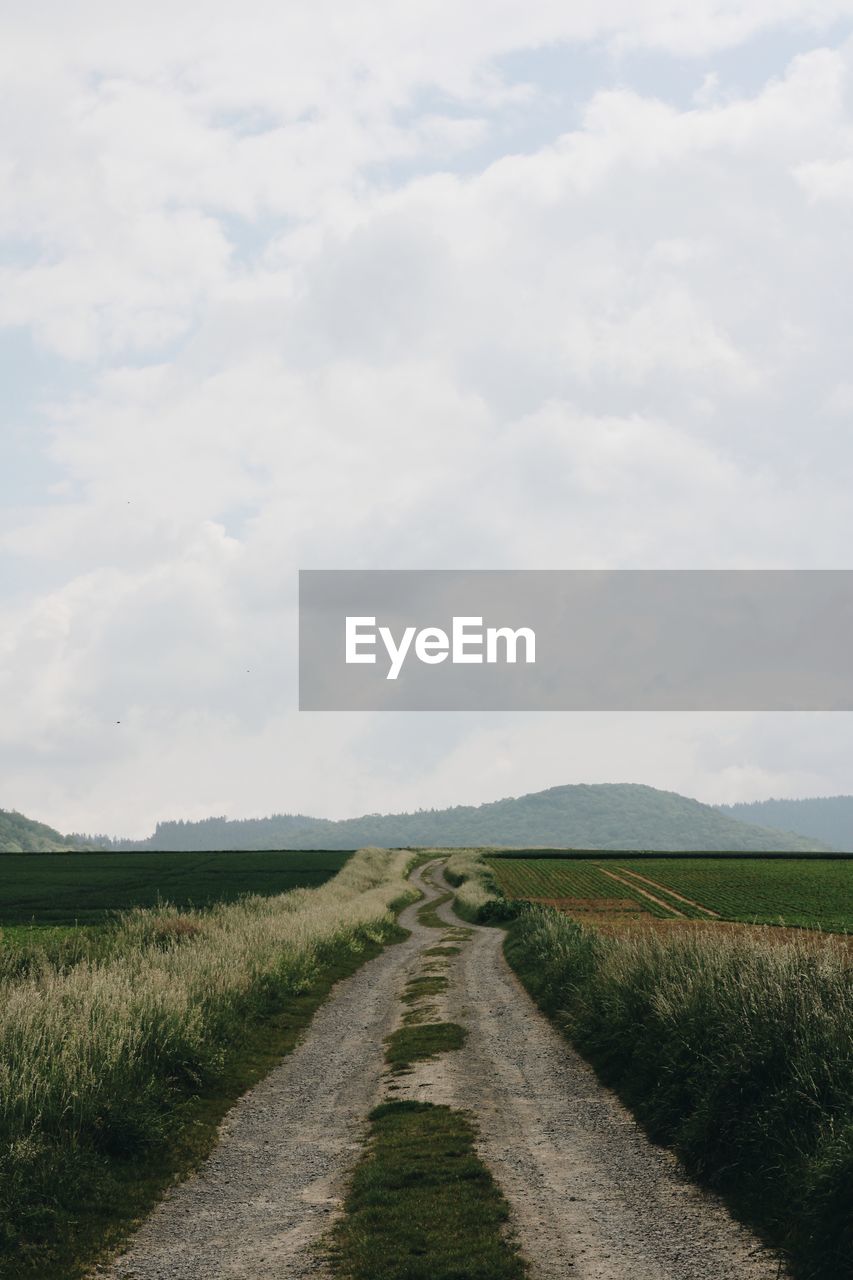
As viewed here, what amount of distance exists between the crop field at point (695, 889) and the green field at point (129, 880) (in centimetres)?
2255

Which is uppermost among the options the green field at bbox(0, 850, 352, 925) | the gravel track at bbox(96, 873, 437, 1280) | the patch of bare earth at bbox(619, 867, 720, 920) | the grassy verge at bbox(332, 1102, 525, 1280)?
the grassy verge at bbox(332, 1102, 525, 1280)

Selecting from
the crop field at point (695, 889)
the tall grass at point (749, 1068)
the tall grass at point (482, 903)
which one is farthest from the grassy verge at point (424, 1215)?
the crop field at point (695, 889)

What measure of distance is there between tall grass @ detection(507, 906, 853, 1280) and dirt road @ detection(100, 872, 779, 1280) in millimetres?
460

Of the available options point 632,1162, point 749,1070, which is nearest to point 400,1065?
point 632,1162

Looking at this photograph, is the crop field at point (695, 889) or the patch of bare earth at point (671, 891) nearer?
the crop field at point (695, 889)

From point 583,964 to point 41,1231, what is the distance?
16.3 meters

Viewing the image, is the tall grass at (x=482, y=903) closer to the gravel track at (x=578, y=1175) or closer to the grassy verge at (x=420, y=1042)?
the grassy verge at (x=420, y=1042)

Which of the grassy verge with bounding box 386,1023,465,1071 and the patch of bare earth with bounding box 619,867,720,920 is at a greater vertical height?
the grassy verge with bounding box 386,1023,465,1071

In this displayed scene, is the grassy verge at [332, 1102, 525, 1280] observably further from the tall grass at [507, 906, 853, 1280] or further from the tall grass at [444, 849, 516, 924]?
the tall grass at [444, 849, 516, 924]

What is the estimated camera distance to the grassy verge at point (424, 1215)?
28.5 feet

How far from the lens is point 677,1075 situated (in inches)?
540

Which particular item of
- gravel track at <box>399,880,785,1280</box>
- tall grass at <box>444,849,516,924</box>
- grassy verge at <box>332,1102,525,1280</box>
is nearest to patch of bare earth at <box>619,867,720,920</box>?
tall grass at <box>444,849,516,924</box>

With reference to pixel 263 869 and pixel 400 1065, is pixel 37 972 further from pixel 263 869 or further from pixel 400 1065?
pixel 263 869

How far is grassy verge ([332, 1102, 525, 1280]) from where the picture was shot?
869cm
